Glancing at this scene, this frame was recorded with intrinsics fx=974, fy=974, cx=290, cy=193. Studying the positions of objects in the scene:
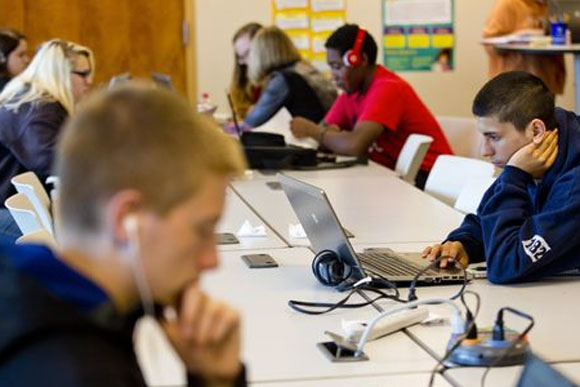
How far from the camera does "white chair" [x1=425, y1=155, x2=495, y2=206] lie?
11.7 feet

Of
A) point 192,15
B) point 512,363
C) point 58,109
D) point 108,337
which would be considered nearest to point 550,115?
point 512,363

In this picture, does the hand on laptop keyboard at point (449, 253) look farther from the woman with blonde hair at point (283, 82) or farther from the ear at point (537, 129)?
the woman with blonde hair at point (283, 82)

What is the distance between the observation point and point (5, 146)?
A: 3.99 metres

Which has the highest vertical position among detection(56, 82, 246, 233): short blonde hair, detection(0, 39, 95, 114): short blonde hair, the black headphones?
detection(56, 82, 246, 233): short blonde hair

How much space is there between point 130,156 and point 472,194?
241 centimetres

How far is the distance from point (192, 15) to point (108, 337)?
244 inches

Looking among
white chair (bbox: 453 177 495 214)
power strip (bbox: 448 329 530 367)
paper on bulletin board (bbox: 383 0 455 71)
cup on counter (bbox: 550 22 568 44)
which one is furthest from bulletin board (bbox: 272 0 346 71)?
power strip (bbox: 448 329 530 367)

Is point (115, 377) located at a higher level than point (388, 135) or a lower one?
higher

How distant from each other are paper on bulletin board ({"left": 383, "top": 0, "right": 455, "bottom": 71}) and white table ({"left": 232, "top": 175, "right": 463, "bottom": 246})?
10.5 ft

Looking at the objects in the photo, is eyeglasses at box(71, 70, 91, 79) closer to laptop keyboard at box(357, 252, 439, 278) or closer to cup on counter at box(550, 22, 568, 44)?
laptop keyboard at box(357, 252, 439, 278)

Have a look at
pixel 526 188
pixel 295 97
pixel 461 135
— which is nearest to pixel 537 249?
pixel 526 188

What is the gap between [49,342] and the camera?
0.87m

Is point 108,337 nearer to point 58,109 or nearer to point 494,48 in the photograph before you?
point 58,109

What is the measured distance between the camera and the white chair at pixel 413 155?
168 inches
